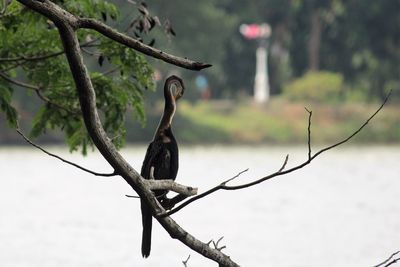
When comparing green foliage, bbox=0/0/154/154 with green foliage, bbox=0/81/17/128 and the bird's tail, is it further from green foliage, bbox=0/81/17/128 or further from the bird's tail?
the bird's tail

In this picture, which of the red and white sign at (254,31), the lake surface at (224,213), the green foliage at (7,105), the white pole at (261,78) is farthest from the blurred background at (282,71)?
the green foliage at (7,105)

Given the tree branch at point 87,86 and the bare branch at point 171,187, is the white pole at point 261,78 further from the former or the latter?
the tree branch at point 87,86

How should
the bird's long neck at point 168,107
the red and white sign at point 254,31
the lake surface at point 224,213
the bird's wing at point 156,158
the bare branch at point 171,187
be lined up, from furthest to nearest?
1. the red and white sign at point 254,31
2. the lake surface at point 224,213
3. the bird's wing at point 156,158
4. the bird's long neck at point 168,107
5. the bare branch at point 171,187

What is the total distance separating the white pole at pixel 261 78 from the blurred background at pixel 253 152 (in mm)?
140

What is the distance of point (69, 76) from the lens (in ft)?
55.9

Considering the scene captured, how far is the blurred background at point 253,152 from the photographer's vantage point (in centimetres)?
3909

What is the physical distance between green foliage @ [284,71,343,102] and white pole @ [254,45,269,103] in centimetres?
162

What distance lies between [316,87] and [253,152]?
1121cm

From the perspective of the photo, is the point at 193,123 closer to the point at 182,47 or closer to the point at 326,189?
the point at 182,47

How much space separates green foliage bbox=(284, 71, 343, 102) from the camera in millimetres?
93562

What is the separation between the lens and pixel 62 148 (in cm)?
8206

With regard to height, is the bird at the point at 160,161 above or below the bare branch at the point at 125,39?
below

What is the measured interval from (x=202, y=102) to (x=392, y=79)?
525 inches

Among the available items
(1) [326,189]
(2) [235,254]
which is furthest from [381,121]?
(2) [235,254]
